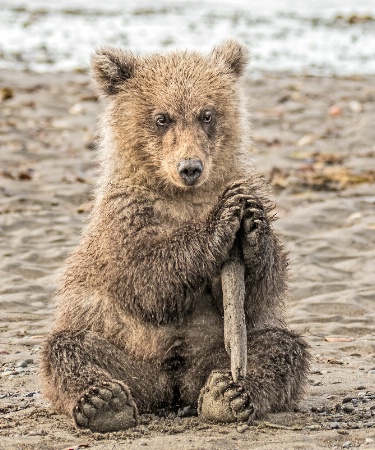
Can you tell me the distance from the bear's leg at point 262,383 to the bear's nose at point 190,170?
2.96 feet

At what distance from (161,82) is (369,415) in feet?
7.21

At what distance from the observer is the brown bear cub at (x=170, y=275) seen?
5582mm

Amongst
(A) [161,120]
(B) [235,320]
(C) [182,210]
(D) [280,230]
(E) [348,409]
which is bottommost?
(E) [348,409]

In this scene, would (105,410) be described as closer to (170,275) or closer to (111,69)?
(170,275)

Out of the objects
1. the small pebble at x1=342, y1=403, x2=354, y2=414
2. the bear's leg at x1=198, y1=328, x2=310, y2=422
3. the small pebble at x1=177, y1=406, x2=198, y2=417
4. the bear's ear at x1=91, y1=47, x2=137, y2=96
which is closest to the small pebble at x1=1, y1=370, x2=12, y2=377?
the small pebble at x1=177, y1=406, x2=198, y2=417

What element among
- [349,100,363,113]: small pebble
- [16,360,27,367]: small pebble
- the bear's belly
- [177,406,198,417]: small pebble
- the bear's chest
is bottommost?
[177,406,198,417]: small pebble

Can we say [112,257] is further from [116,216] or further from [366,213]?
[366,213]

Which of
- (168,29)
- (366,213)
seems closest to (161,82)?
(366,213)

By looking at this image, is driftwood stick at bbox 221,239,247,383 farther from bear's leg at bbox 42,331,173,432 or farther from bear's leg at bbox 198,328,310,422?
bear's leg at bbox 42,331,173,432

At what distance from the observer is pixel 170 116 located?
238 inches

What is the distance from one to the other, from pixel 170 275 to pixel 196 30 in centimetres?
2157

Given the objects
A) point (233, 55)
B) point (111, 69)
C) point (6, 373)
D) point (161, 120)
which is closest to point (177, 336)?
point (161, 120)

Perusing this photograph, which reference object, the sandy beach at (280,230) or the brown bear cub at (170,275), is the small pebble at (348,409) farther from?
the brown bear cub at (170,275)

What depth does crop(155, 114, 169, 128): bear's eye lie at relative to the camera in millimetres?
6074
